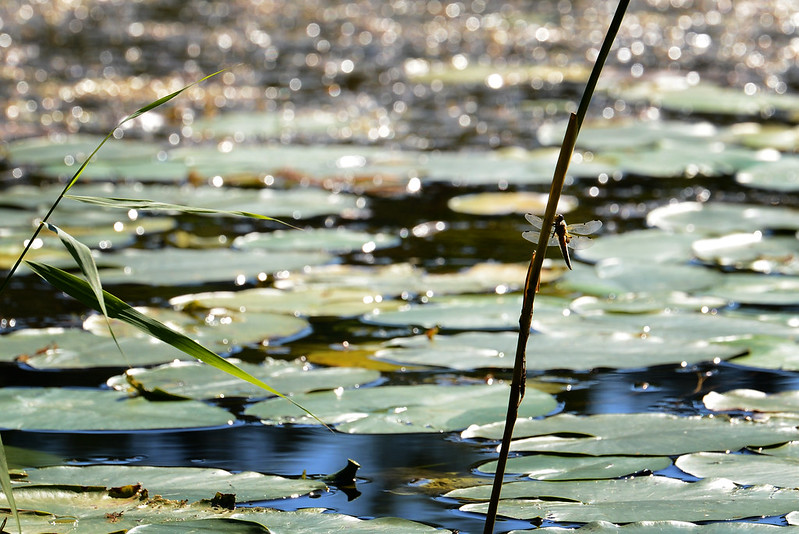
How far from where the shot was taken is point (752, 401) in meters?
1.83

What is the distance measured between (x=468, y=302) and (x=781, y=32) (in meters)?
4.47

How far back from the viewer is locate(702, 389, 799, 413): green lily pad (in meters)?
1.80

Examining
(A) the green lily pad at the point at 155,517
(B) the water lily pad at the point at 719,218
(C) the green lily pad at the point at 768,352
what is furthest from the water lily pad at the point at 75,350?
(B) the water lily pad at the point at 719,218

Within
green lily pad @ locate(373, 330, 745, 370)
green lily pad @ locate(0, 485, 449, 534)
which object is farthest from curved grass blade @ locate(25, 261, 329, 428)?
green lily pad @ locate(373, 330, 745, 370)

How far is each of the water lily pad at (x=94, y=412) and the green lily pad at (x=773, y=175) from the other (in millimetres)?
2123

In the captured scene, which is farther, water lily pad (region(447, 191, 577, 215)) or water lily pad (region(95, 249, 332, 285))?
water lily pad (region(447, 191, 577, 215))

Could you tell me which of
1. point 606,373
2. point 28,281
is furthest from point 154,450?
point 28,281

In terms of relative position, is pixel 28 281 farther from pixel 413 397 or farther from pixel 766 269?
pixel 766 269

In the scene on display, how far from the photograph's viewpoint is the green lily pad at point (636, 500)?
4.40 feet

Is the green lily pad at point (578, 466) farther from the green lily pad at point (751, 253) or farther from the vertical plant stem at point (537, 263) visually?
the green lily pad at point (751, 253)

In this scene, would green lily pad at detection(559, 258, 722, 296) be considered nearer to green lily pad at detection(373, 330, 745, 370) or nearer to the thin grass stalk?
green lily pad at detection(373, 330, 745, 370)

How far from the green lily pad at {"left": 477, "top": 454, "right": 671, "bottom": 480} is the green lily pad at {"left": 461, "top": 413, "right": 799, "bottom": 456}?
2 cm

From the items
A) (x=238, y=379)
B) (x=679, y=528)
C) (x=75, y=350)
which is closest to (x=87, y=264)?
(x=679, y=528)

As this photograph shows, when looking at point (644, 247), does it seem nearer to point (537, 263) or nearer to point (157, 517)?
point (157, 517)
